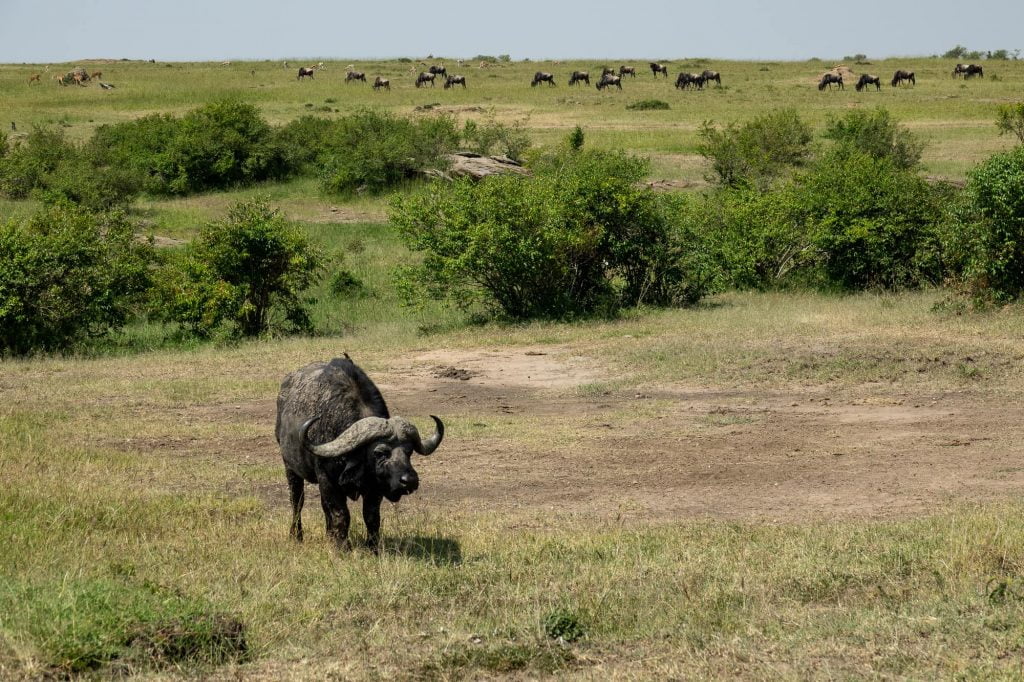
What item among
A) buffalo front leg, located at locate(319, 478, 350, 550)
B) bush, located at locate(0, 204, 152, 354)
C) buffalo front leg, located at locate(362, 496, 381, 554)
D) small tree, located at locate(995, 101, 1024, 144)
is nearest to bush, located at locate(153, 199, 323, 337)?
bush, located at locate(0, 204, 152, 354)

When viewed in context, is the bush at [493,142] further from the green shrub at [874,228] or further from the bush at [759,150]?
the green shrub at [874,228]

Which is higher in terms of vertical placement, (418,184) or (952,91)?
(952,91)

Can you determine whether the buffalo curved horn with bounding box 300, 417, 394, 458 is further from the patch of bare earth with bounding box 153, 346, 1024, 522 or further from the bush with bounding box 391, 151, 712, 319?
the bush with bounding box 391, 151, 712, 319

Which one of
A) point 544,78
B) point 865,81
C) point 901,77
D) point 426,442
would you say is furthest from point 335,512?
point 544,78

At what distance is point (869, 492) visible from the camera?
39.3ft

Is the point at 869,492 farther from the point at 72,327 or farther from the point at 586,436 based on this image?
the point at 72,327

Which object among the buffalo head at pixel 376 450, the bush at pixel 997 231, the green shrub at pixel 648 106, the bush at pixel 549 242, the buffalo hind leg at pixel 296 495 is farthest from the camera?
the green shrub at pixel 648 106

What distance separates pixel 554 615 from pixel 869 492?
567 centimetres

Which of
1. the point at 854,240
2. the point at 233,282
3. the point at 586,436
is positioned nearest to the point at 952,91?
the point at 854,240

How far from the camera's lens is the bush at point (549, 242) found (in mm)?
24031

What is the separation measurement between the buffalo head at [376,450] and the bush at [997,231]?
16.0 meters

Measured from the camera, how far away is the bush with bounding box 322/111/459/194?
134 feet

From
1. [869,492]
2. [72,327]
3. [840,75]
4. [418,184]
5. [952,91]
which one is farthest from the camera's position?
[840,75]

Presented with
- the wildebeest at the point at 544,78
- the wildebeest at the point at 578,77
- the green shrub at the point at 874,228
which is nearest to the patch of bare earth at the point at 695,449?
the green shrub at the point at 874,228
